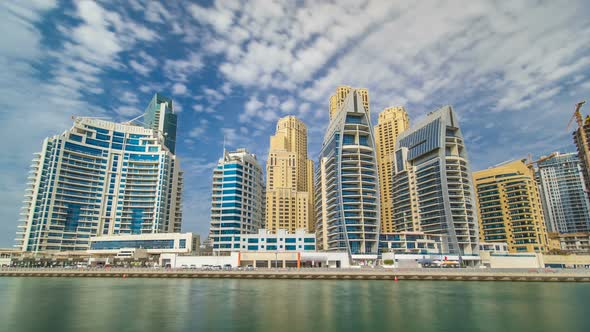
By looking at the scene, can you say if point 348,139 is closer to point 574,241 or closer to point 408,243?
point 408,243

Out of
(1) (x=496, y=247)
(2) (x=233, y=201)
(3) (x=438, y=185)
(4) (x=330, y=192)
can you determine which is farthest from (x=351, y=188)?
(1) (x=496, y=247)

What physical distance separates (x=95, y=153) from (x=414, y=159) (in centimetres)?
15812

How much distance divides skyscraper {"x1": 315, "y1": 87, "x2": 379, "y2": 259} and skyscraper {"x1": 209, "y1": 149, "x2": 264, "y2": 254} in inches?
1341

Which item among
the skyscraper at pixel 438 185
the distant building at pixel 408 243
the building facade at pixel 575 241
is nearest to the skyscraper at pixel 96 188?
the distant building at pixel 408 243

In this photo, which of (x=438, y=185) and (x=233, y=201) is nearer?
(x=438, y=185)

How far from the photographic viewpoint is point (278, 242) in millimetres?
147500

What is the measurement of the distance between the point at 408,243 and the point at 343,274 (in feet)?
183

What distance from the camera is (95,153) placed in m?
183

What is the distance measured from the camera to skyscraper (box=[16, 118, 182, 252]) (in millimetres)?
164875

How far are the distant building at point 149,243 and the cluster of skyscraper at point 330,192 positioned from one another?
11280 mm

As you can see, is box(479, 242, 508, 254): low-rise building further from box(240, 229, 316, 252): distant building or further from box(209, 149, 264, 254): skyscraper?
box(209, 149, 264, 254): skyscraper

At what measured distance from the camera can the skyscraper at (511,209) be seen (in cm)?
16238

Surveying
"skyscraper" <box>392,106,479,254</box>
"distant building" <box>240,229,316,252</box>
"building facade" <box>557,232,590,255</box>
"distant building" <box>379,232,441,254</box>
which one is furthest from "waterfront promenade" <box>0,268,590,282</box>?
"building facade" <box>557,232,590,255</box>

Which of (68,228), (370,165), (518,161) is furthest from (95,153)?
(518,161)
